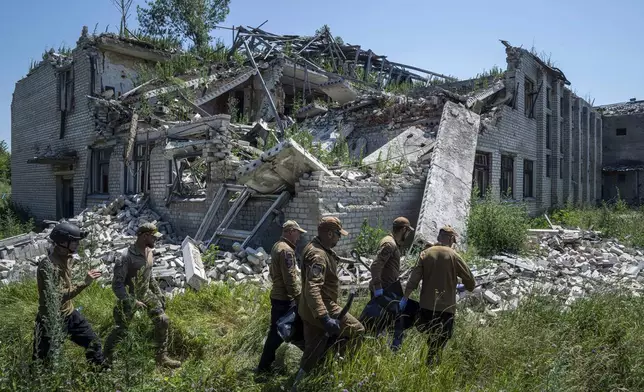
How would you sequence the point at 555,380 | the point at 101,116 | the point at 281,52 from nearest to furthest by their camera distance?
the point at 555,380 < the point at 101,116 < the point at 281,52

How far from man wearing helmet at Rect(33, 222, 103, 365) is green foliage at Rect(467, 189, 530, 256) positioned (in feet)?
23.8

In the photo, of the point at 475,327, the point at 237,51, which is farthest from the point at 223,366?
the point at 237,51

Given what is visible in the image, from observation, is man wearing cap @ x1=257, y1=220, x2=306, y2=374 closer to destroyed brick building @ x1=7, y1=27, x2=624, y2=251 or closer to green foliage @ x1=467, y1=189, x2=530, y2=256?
destroyed brick building @ x1=7, y1=27, x2=624, y2=251

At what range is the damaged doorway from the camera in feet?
51.4

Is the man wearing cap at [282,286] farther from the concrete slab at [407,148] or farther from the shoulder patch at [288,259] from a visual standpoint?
the concrete slab at [407,148]

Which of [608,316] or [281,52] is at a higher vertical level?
[281,52]

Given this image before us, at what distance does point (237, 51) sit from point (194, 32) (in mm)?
9779

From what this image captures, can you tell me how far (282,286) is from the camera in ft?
13.9

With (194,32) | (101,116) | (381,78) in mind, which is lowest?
(101,116)

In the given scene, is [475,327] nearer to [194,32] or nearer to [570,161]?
[570,161]

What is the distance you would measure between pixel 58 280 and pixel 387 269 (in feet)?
9.94

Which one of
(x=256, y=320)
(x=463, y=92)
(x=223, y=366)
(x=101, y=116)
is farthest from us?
(x=463, y=92)

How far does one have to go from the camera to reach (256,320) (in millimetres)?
5133

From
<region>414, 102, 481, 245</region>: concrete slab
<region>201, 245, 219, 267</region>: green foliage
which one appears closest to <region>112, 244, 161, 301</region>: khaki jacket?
<region>201, 245, 219, 267</region>: green foliage
